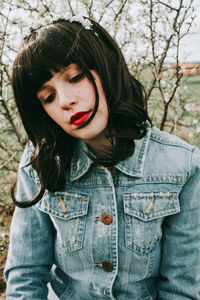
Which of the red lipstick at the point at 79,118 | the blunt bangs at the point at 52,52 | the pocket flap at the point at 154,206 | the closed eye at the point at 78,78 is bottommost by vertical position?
the pocket flap at the point at 154,206

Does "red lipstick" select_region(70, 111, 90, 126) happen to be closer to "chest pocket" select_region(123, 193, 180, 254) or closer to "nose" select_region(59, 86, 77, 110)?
"nose" select_region(59, 86, 77, 110)

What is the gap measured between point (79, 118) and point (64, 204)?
437 mm

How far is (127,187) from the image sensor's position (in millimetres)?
1201

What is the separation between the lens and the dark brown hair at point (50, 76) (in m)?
1.03

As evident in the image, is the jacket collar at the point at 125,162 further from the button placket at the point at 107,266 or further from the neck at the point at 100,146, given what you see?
the button placket at the point at 107,266

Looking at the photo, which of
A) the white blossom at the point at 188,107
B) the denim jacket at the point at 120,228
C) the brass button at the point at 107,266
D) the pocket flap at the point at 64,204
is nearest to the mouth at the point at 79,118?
the denim jacket at the point at 120,228

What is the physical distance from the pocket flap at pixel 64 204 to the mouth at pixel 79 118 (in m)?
0.37

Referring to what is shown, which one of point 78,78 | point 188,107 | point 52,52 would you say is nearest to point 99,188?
point 78,78

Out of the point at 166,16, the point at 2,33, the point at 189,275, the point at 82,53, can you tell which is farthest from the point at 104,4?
the point at 189,275

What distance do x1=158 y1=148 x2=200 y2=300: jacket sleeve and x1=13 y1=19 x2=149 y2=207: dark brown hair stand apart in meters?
0.32

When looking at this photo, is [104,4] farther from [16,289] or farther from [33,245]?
[16,289]

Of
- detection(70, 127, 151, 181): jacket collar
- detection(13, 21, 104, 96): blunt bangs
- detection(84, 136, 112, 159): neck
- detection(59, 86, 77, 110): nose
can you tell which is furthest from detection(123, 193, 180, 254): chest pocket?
detection(13, 21, 104, 96): blunt bangs

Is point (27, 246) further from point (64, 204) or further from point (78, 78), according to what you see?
point (78, 78)

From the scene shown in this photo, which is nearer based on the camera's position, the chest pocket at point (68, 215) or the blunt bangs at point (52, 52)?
the blunt bangs at point (52, 52)
